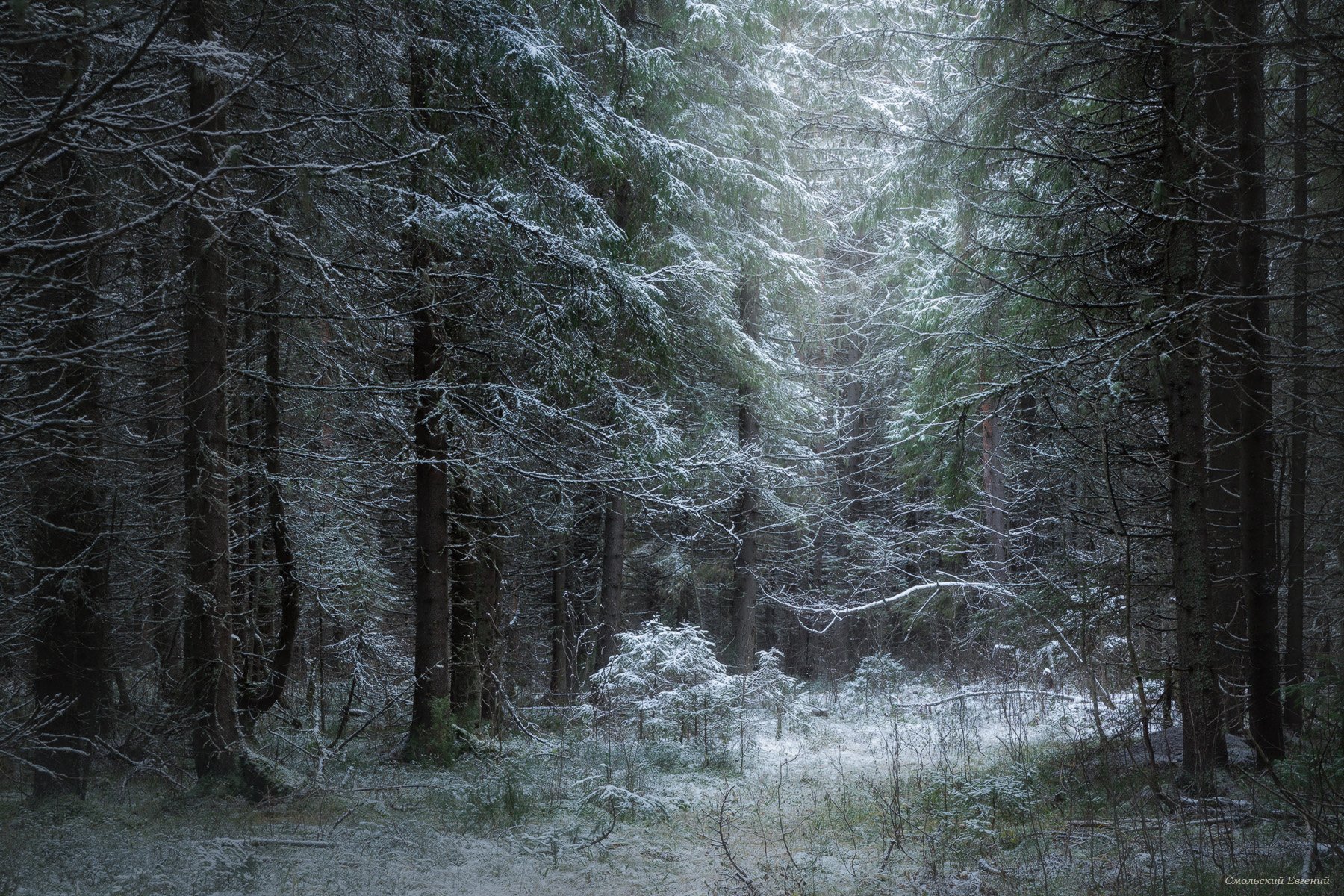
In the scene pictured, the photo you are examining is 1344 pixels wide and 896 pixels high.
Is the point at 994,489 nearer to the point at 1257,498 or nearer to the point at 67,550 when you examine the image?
the point at 1257,498

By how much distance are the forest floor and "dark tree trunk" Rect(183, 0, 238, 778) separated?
2.12 feet

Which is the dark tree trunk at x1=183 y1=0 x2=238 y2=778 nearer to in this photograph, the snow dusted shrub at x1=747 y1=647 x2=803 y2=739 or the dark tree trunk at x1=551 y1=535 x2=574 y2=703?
the snow dusted shrub at x1=747 y1=647 x2=803 y2=739

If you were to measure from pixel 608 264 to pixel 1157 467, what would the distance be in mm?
5634

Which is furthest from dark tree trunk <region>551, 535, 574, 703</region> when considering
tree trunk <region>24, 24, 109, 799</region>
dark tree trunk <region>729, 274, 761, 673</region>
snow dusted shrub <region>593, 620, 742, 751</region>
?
tree trunk <region>24, 24, 109, 799</region>

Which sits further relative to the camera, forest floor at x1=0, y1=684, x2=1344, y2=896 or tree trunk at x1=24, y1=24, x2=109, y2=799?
tree trunk at x1=24, y1=24, x2=109, y2=799

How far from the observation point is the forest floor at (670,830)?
5.30m

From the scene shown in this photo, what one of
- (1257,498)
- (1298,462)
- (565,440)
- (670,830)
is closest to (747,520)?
(565,440)

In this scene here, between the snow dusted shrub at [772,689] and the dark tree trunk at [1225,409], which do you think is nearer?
the dark tree trunk at [1225,409]

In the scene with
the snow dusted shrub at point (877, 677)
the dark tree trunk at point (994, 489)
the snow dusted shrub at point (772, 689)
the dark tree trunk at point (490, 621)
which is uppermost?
the dark tree trunk at point (994, 489)

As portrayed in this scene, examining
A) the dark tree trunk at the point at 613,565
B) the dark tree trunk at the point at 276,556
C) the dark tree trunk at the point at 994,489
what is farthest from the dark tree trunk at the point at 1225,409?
the dark tree trunk at the point at 276,556

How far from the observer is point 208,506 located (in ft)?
24.1

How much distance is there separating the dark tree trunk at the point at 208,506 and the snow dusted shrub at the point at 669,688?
15.1 feet

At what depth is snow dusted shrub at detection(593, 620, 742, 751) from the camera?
34.4 feet

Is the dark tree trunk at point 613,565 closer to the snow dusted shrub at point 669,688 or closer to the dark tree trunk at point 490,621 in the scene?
the dark tree trunk at point 490,621
